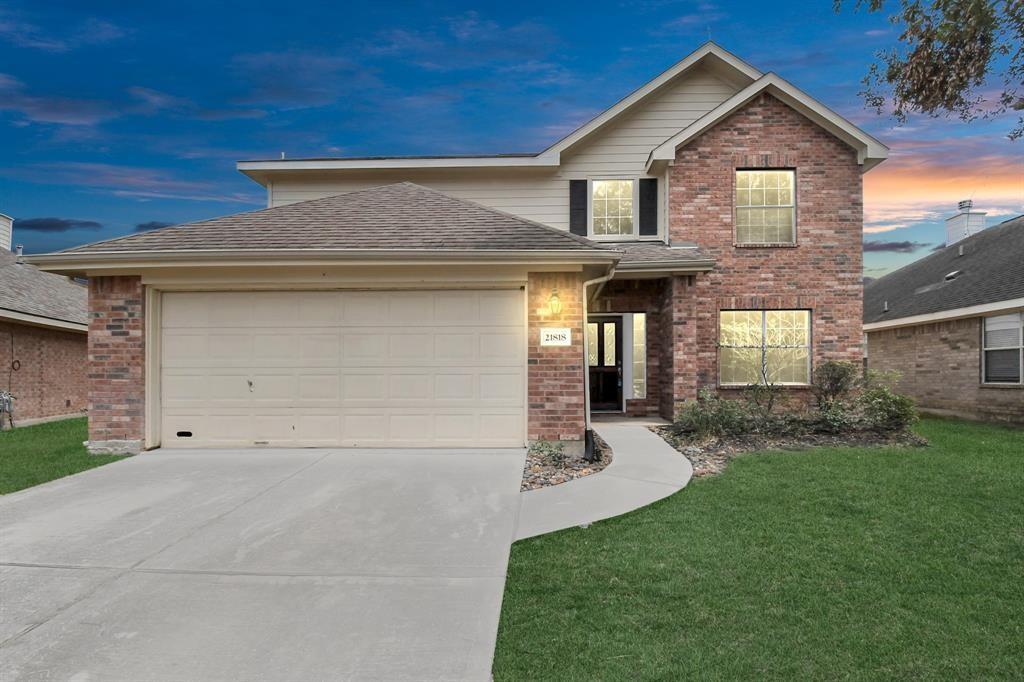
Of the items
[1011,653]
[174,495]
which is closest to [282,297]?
[174,495]

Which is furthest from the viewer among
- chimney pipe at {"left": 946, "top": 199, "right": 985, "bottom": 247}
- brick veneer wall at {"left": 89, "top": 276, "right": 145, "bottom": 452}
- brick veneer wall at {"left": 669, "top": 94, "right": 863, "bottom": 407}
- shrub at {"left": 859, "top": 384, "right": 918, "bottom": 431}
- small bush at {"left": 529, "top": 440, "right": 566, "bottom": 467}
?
chimney pipe at {"left": 946, "top": 199, "right": 985, "bottom": 247}

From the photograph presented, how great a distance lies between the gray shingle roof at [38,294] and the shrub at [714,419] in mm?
12943

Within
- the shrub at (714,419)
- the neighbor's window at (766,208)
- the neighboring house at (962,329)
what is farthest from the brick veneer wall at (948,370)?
the shrub at (714,419)

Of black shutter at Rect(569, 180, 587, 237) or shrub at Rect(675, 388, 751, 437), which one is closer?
shrub at Rect(675, 388, 751, 437)

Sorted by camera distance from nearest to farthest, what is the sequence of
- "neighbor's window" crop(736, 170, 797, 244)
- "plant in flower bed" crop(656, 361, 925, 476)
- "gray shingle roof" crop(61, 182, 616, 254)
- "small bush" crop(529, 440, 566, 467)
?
"small bush" crop(529, 440, 566, 467)
"gray shingle roof" crop(61, 182, 616, 254)
"plant in flower bed" crop(656, 361, 925, 476)
"neighbor's window" crop(736, 170, 797, 244)

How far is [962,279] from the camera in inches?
631

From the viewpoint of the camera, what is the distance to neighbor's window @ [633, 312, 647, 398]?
493 inches

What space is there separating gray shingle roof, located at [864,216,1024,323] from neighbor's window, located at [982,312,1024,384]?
57cm

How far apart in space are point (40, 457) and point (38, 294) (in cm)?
913

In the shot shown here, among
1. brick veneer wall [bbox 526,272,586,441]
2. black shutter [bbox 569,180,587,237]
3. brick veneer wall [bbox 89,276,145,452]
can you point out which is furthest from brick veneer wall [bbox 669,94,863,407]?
brick veneer wall [bbox 89,276,145,452]

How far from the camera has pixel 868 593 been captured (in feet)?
12.4

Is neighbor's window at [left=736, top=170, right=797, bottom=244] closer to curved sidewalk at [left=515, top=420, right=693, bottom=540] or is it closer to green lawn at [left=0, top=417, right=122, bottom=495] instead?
curved sidewalk at [left=515, top=420, right=693, bottom=540]

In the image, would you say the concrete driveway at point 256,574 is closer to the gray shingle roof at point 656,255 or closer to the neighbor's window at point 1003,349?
the gray shingle roof at point 656,255

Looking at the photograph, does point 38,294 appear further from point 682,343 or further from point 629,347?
point 682,343
